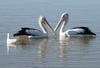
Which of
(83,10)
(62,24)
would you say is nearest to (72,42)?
(62,24)

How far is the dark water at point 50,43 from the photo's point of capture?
1348 centimetres

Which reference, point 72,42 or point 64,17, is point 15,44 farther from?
point 64,17

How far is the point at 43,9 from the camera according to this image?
85.3 ft

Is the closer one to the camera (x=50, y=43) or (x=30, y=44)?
(x=30, y=44)

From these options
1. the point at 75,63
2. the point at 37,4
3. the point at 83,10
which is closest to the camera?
the point at 75,63

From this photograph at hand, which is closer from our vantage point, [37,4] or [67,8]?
[67,8]

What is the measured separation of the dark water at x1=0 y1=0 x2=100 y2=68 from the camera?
44.2 feet

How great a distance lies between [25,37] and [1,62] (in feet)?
14.7

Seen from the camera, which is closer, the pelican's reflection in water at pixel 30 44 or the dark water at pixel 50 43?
the dark water at pixel 50 43

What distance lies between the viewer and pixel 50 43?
667 inches

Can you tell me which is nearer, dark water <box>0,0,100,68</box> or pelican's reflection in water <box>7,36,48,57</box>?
dark water <box>0,0,100,68</box>

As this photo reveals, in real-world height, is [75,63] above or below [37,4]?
below

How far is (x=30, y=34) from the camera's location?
724 inches

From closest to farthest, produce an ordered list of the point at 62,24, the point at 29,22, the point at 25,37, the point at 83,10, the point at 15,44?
the point at 15,44, the point at 25,37, the point at 62,24, the point at 29,22, the point at 83,10
